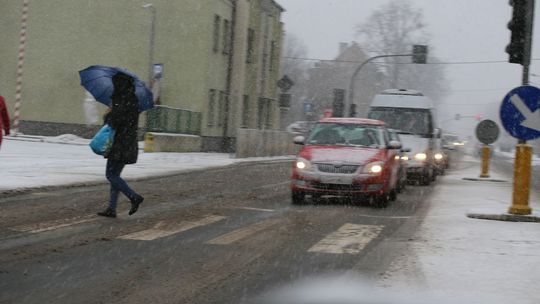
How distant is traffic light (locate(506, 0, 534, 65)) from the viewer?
40.7 ft

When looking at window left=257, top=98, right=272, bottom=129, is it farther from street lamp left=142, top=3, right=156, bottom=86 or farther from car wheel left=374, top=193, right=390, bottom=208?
car wheel left=374, top=193, right=390, bottom=208

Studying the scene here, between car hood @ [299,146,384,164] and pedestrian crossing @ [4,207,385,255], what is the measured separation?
264 cm

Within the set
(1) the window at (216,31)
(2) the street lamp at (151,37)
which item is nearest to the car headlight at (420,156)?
(2) the street lamp at (151,37)

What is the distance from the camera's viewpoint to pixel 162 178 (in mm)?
18797

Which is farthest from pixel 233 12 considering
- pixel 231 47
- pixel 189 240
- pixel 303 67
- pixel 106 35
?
pixel 303 67

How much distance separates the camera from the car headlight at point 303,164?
45.5 feet

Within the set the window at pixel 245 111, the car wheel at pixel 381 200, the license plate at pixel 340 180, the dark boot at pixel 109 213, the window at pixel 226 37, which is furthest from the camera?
the window at pixel 245 111

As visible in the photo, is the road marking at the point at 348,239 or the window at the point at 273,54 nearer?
the road marking at the point at 348,239

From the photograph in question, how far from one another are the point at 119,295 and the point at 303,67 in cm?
11407

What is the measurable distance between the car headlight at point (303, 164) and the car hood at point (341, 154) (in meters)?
0.06

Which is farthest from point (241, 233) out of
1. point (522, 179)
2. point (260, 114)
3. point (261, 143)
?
point (260, 114)

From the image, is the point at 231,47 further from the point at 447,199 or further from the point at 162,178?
the point at 447,199

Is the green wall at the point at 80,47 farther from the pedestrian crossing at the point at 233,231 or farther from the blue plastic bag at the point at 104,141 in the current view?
the pedestrian crossing at the point at 233,231

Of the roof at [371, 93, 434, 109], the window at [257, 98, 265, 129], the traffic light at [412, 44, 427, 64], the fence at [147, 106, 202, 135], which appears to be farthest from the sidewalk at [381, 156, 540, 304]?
the window at [257, 98, 265, 129]
